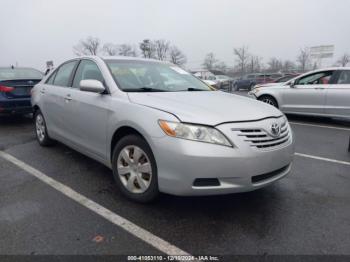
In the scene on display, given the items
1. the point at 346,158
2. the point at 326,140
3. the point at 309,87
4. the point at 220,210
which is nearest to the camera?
the point at 220,210

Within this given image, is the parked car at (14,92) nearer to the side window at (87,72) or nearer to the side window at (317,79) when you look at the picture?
the side window at (87,72)

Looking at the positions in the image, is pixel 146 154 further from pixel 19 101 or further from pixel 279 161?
pixel 19 101

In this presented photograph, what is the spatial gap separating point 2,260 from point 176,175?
58.0 inches

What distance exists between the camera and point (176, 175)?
2570mm

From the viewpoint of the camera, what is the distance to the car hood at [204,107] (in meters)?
2.64

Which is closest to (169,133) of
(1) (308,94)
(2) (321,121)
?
(1) (308,94)

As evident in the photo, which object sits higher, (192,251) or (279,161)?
(279,161)

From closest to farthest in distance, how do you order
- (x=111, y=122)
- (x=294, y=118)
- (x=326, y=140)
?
(x=111, y=122)
(x=326, y=140)
(x=294, y=118)

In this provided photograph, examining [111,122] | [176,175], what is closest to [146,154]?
[176,175]

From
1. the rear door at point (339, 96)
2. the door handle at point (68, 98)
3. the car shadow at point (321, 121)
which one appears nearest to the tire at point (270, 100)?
the car shadow at point (321, 121)

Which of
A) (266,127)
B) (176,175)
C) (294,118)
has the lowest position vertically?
(294,118)

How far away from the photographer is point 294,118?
9.14 metres

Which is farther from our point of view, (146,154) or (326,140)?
(326,140)

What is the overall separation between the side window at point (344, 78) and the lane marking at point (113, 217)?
24.1 feet
